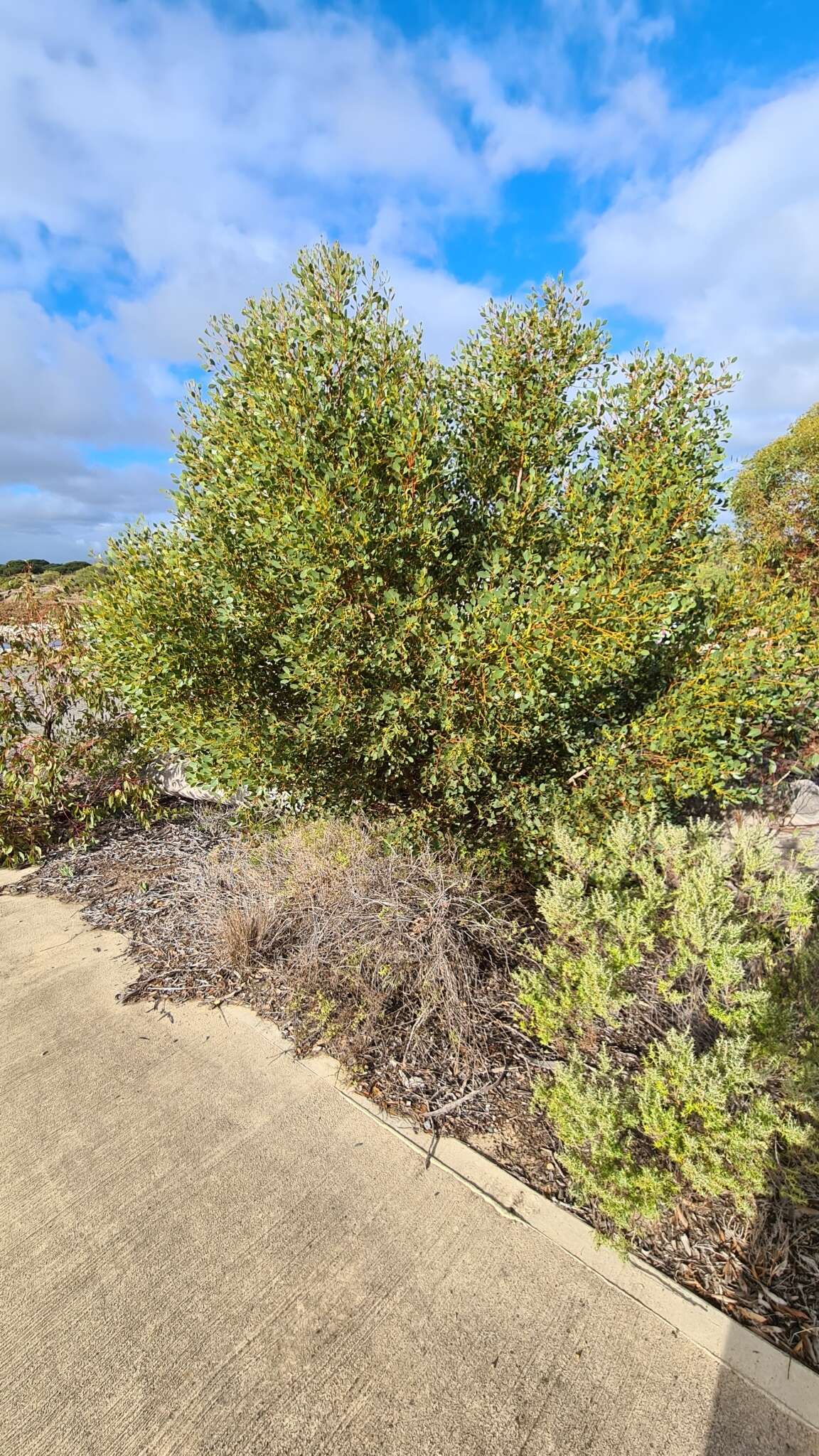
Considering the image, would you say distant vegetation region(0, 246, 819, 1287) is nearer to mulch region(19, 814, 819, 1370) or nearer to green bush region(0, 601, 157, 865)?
mulch region(19, 814, 819, 1370)

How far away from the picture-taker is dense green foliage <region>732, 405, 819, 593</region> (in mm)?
12648

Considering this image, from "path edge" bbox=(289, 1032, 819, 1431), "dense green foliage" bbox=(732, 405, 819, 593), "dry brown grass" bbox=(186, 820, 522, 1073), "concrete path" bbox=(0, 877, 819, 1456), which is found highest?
"dense green foliage" bbox=(732, 405, 819, 593)

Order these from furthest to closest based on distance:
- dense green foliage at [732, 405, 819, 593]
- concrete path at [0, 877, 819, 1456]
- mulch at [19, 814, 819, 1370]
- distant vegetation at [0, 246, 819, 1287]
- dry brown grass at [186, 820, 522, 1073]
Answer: dense green foliage at [732, 405, 819, 593] < dry brown grass at [186, 820, 522, 1073] < distant vegetation at [0, 246, 819, 1287] < mulch at [19, 814, 819, 1370] < concrete path at [0, 877, 819, 1456]

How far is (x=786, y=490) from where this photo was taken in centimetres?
1364

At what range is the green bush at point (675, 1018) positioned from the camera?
6.48 feet

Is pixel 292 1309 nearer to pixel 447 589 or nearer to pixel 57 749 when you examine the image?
pixel 447 589

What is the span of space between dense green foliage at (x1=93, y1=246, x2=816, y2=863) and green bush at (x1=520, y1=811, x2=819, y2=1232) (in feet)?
2.25

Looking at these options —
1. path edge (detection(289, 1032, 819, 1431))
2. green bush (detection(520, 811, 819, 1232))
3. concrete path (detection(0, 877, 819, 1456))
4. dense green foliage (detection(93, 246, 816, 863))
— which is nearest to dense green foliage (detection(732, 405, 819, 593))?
dense green foliage (detection(93, 246, 816, 863))

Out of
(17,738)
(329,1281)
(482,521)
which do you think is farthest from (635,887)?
(17,738)

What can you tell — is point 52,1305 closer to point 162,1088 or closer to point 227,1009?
point 162,1088

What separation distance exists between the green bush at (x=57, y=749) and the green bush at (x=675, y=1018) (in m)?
4.33

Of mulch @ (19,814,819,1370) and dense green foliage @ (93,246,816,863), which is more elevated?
dense green foliage @ (93,246,816,863)

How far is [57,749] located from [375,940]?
3.90 m

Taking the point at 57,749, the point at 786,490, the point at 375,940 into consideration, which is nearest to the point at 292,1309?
the point at 375,940
